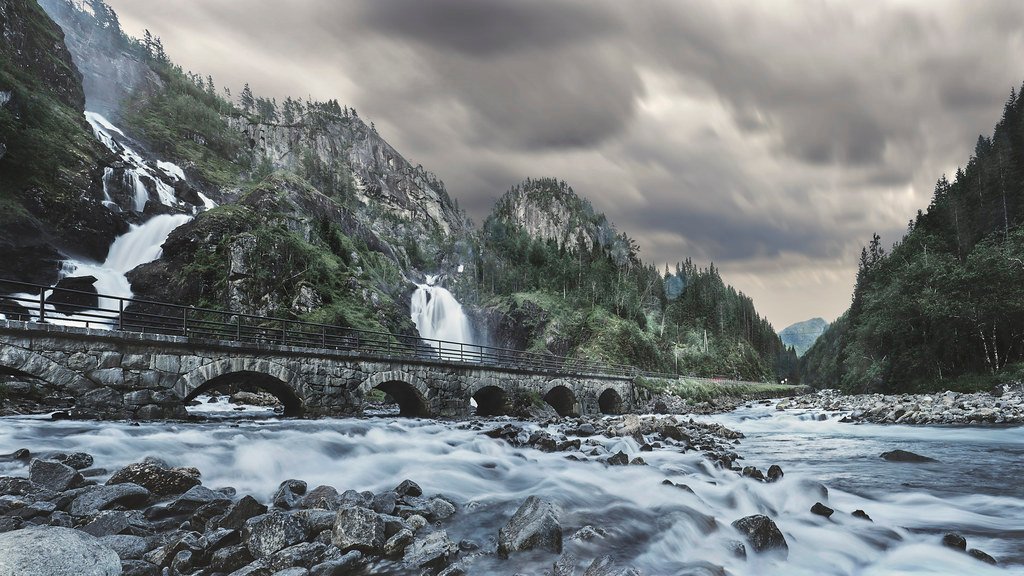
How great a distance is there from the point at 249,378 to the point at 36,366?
7.37 metres

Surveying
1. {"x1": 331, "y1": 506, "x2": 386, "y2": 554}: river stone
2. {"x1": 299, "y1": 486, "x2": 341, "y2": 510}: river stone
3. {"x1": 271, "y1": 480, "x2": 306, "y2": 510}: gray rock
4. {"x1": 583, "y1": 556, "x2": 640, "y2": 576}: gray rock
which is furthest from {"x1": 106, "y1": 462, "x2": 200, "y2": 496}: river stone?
{"x1": 583, "y1": 556, "x2": 640, "y2": 576}: gray rock

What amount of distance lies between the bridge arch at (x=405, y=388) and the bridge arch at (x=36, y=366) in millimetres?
10551

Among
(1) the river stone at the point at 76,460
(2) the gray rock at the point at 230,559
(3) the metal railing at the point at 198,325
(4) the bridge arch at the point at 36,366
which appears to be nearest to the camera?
(2) the gray rock at the point at 230,559

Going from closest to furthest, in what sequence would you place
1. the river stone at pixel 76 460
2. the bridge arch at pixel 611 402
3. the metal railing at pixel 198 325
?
the river stone at pixel 76 460 → the metal railing at pixel 198 325 → the bridge arch at pixel 611 402

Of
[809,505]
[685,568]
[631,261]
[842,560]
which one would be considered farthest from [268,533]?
[631,261]

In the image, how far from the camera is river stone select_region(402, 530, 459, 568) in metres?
5.39

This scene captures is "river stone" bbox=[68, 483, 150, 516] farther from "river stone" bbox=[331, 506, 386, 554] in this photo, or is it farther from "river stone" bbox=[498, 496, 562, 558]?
"river stone" bbox=[498, 496, 562, 558]

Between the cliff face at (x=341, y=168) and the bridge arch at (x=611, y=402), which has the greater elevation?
the cliff face at (x=341, y=168)

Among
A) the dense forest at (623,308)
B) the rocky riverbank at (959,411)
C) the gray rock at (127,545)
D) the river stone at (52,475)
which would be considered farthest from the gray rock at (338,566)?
the dense forest at (623,308)

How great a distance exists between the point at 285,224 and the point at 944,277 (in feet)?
210

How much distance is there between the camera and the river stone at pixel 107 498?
6343 mm

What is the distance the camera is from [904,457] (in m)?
14.2

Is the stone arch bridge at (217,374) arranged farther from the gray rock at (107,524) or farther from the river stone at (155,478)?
the gray rock at (107,524)

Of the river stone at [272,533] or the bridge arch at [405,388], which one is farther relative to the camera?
the bridge arch at [405,388]
